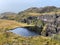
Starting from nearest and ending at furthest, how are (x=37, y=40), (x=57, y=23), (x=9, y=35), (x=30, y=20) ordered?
(x=37, y=40) → (x=9, y=35) → (x=57, y=23) → (x=30, y=20)

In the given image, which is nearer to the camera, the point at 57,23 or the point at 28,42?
the point at 28,42

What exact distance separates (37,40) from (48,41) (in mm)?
5068

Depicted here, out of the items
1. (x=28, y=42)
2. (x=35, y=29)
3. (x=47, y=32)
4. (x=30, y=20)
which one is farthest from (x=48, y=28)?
(x=30, y=20)

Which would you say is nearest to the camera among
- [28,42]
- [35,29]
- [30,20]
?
[28,42]

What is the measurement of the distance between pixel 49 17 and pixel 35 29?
59.2 feet

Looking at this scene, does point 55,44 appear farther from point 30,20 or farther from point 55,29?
point 30,20

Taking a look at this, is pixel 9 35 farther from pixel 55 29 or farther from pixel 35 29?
pixel 35 29

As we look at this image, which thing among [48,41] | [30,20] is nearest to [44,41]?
[48,41]

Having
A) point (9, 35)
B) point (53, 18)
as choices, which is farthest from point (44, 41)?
point (53, 18)

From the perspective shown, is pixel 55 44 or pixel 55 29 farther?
pixel 55 29

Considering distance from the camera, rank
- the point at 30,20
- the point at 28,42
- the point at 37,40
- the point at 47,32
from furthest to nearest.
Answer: the point at 30,20 → the point at 47,32 → the point at 37,40 → the point at 28,42

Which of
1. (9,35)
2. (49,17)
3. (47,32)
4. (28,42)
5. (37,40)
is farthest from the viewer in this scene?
(49,17)

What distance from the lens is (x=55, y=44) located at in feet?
295

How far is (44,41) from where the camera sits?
91.7 metres
